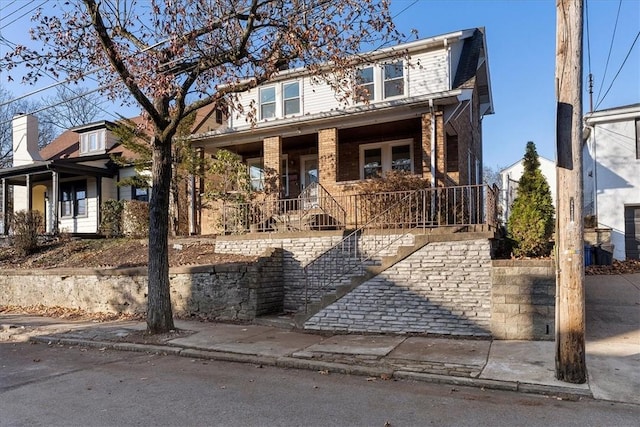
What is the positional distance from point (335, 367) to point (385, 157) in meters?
9.82

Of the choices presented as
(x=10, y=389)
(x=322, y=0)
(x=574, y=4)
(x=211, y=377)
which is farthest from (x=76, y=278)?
(x=574, y=4)

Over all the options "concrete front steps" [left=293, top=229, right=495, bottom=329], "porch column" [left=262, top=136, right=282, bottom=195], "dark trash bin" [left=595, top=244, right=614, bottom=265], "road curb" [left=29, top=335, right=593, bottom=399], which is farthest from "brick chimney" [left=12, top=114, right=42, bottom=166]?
"dark trash bin" [left=595, top=244, right=614, bottom=265]

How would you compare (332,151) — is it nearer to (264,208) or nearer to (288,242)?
(264,208)

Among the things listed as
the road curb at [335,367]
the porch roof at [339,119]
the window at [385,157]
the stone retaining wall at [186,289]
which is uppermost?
the porch roof at [339,119]

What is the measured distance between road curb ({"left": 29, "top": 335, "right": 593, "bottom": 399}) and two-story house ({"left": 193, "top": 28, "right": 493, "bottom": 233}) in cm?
525

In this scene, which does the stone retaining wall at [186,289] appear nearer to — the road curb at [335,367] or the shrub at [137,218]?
the road curb at [335,367]

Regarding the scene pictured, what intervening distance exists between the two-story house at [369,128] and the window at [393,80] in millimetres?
31

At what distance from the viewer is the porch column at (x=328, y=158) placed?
14.2 metres

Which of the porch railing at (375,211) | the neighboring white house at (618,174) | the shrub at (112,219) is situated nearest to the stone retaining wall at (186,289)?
the porch railing at (375,211)

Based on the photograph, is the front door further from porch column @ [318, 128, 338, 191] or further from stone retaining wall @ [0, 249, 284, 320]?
stone retaining wall @ [0, 249, 284, 320]

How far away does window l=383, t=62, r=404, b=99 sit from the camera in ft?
47.3

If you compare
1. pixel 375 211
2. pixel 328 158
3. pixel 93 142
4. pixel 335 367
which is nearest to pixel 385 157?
pixel 328 158

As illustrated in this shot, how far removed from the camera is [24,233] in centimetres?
1655

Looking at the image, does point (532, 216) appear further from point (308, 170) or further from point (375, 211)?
point (308, 170)
